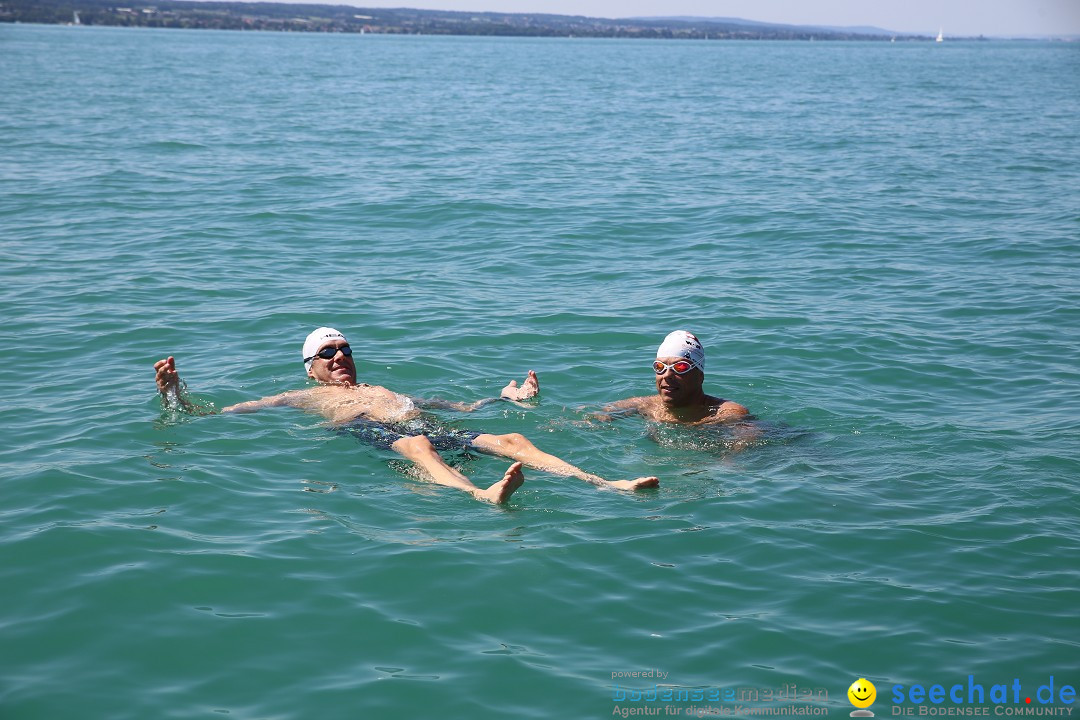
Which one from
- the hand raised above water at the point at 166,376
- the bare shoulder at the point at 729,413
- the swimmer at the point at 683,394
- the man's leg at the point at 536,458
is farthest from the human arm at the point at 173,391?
the bare shoulder at the point at 729,413

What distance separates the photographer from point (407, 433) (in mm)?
9562

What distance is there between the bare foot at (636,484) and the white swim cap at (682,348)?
6.36 feet

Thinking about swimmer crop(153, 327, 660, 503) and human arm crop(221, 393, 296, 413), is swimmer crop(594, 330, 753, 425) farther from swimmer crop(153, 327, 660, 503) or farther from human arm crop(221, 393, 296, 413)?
human arm crop(221, 393, 296, 413)

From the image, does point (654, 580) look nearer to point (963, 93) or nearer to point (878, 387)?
point (878, 387)

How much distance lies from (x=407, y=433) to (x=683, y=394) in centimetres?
291

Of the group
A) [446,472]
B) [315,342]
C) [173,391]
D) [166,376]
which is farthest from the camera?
[315,342]

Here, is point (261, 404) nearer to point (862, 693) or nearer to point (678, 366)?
point (678, 366)

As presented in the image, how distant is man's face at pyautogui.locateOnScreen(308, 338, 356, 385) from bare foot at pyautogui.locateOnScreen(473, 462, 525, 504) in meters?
3.02

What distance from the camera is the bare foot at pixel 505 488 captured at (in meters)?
7.92

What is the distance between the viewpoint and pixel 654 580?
738cm

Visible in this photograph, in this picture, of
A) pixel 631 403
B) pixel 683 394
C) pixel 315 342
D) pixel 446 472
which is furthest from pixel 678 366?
pixel 315 342

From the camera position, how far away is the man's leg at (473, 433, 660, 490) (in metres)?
8.35

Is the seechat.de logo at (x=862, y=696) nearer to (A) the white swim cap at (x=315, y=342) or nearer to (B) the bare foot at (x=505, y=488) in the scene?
(B) the bare foot at (x=505, y=488)

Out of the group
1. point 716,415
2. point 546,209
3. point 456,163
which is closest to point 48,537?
point 716,415
